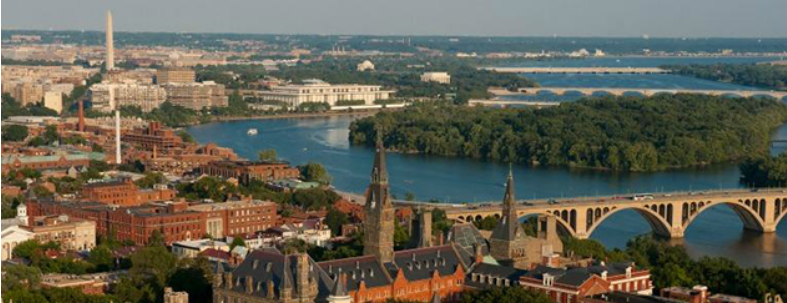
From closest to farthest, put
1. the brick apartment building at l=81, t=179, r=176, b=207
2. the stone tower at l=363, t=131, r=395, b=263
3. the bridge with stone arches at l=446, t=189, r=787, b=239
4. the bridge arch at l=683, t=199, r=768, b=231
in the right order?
1. the stone tower at l=363, t=131, r=395, b=263
2. the bridge with stone arches at l=446, t=189, r=787, b=239
3. the brick apartment building at l=81, t=179, r=176, b=207
4. the bridge arch at l=683, t=199, r=768, b=231

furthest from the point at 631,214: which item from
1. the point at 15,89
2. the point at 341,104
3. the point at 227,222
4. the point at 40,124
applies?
the point at 341,104

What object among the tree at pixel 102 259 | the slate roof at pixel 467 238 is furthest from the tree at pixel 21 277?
the slate roof at pixel 467 238

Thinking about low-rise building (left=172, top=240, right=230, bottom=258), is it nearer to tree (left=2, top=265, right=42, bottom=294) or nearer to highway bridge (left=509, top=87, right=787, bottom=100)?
tree (left=2, top=265, right=42, bottom=294)

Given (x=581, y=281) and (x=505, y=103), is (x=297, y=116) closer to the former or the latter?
(x=505, y=103)

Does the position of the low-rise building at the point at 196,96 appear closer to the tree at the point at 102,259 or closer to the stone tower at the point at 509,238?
the tree at the point at 102,259

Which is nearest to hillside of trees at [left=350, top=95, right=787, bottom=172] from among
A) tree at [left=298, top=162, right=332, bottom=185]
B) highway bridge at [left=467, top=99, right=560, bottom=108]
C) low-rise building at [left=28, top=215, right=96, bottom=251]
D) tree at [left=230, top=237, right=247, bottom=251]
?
highway bridge at [left=467, top=99, right=560, bottom=108]

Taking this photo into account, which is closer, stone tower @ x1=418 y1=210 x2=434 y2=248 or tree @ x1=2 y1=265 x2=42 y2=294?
tree @ x1=2 y1=265 x2=42 y2=294

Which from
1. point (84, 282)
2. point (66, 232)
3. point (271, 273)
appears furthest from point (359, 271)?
point (66, 232)
